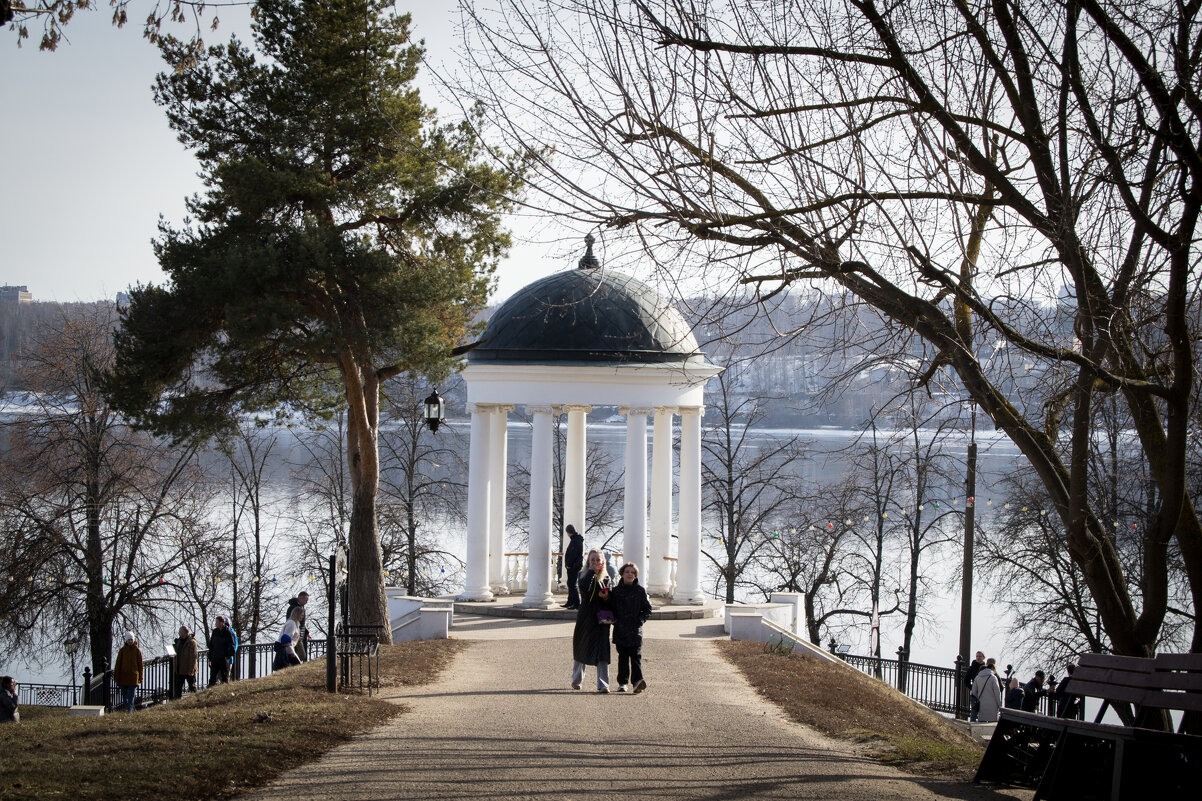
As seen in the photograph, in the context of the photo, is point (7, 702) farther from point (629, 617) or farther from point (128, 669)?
point (629, 617)

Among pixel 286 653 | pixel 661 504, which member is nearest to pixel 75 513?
pixel 286 653

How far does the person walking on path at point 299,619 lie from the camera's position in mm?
18406

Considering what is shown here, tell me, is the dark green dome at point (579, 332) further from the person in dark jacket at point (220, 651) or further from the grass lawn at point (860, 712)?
the person in dark jacket at point (220, 651)

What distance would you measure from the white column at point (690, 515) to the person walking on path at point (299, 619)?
742 centimetres

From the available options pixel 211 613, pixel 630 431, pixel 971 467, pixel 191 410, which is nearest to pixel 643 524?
pixel 630 431

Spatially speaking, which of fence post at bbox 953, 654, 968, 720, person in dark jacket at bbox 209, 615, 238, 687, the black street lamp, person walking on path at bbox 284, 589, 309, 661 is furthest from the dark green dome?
fence post at bbox 953, 654, 968, 720

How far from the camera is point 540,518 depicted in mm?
22328

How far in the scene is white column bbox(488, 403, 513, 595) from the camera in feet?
75.4

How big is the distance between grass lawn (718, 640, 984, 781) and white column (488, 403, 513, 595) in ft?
23.5

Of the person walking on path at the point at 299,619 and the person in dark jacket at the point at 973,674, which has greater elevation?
the person walking on path at the point at 299,619

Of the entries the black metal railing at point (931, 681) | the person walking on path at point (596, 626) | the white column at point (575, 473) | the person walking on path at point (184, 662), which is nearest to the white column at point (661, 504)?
the white column at point (575, 473)

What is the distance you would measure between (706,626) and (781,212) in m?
15.0

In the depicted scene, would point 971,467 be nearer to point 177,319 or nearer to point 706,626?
point 706,626

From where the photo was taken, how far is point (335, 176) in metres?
17.2
